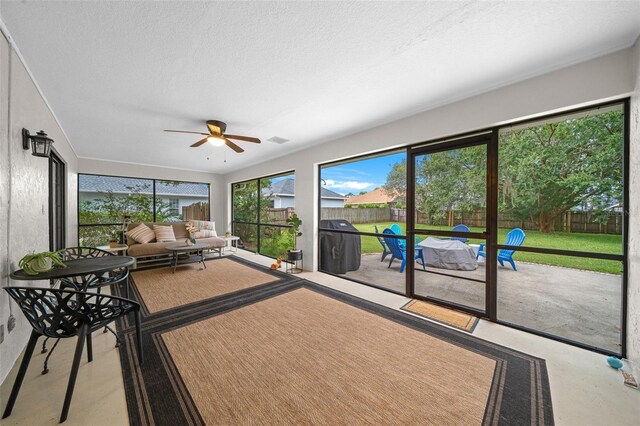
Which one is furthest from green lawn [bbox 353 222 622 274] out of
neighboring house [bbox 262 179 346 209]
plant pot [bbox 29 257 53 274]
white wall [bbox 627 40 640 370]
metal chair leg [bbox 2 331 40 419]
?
neighboring house [bbox 262 179 346 209]

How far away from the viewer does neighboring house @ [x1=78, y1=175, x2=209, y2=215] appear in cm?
596

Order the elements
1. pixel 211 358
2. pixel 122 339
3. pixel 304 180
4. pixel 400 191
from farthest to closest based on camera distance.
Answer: pixel 304 180
pixel 400 191
pixel 122 339
pixel 211 358

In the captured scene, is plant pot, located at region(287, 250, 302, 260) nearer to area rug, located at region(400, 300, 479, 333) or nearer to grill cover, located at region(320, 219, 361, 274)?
grill cover, located at region(320, 219, 361, 274)

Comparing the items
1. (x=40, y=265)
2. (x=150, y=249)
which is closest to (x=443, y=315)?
(x=40, y=265)

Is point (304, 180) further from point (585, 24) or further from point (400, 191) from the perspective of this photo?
point (585, 24)

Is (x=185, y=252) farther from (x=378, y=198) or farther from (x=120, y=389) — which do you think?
(x=378, y=198)

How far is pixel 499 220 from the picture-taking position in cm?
270

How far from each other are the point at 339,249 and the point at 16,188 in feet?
13.4

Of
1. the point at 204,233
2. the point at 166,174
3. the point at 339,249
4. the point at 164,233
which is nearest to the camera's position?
the point at 339,249

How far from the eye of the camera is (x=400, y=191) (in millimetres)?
3688

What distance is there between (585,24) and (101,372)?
4.49 meters

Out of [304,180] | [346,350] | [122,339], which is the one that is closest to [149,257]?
[122,339]

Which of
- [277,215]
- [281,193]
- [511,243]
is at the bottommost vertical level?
[511,243]

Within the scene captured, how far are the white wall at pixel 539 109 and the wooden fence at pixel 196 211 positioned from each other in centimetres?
572
